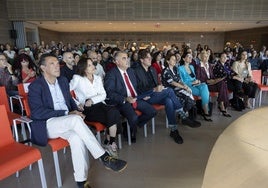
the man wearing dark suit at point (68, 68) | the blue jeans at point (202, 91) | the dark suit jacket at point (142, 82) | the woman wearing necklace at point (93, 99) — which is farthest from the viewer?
the blue jeans at point (202, 91)

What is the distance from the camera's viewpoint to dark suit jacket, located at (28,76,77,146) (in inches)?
78.0

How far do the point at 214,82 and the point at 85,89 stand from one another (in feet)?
8.24

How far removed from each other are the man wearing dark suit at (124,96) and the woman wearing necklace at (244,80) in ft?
7.47

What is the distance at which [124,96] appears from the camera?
293 cm

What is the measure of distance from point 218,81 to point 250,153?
3352 mm

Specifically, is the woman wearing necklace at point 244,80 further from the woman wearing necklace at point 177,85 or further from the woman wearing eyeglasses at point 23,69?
the woman wearing eyeglasses at point 23,69

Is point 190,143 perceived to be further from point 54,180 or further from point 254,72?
point 254,72

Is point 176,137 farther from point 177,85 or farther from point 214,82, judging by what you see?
point 214,82

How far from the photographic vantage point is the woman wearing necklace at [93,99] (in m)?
2.47

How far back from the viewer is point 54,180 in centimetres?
213

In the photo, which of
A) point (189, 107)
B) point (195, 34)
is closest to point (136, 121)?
point (189, 107)

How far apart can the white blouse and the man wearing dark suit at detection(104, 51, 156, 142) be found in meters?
0.21

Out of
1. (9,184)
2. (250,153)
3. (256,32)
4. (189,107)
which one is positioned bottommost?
(9,184)

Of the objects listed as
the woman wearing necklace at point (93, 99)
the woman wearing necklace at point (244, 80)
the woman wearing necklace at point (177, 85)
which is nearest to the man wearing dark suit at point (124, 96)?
the woman wearing necklace at point (93, 99)
